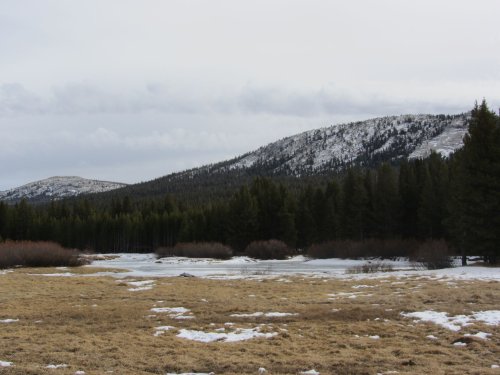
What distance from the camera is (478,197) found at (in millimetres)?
34375

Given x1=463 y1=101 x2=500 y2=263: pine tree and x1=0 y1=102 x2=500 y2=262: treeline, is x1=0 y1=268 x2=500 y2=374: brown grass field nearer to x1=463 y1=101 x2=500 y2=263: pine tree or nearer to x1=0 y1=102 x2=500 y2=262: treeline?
x1=463 y1=101 x2=500 y2=263: pine tree

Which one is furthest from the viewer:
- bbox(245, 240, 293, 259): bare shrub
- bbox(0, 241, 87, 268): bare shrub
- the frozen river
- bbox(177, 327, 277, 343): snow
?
bbox(245, 240, 293, 259): bare shrub

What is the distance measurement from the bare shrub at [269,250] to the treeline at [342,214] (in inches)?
300

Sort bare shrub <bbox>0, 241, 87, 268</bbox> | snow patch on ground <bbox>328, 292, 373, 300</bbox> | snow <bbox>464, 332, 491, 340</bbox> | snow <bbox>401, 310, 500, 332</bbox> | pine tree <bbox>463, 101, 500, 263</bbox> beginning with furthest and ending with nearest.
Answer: bare shrub <bbox>0, 241, 87, 268</bbox> → pine tree <bbox>463, 101, 500, 263</bbox> → snow patch on ground <bbox>328, 292, 373, 300</bbox> → snow <bbox>401, 310, 500, 332</bbox> → snow <bbox>464, 332, 491, 340</bbox>

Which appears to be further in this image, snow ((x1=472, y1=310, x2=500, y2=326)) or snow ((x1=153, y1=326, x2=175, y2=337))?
snow ((x1=153, y1=326, x2=175, y2=337))

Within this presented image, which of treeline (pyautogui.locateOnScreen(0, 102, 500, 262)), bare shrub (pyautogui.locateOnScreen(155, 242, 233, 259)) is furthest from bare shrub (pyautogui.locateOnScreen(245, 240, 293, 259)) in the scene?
treeline (pyautogui.locateOnScreen(0, 102, 500, 262))

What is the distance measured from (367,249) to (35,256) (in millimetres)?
37728

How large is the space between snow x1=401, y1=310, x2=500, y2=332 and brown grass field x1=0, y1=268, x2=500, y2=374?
1.19ft

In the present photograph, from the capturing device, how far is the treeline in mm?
35156

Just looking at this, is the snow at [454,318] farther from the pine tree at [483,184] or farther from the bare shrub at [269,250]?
the bare shrub at [269,250]

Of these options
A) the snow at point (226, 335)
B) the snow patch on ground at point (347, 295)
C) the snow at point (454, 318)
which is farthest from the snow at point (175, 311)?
the snow at point (454, 318)

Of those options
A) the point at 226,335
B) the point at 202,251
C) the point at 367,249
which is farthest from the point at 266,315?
the point at 202,251

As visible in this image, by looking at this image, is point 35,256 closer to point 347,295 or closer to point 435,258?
point 435,258

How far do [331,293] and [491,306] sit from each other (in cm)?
772
